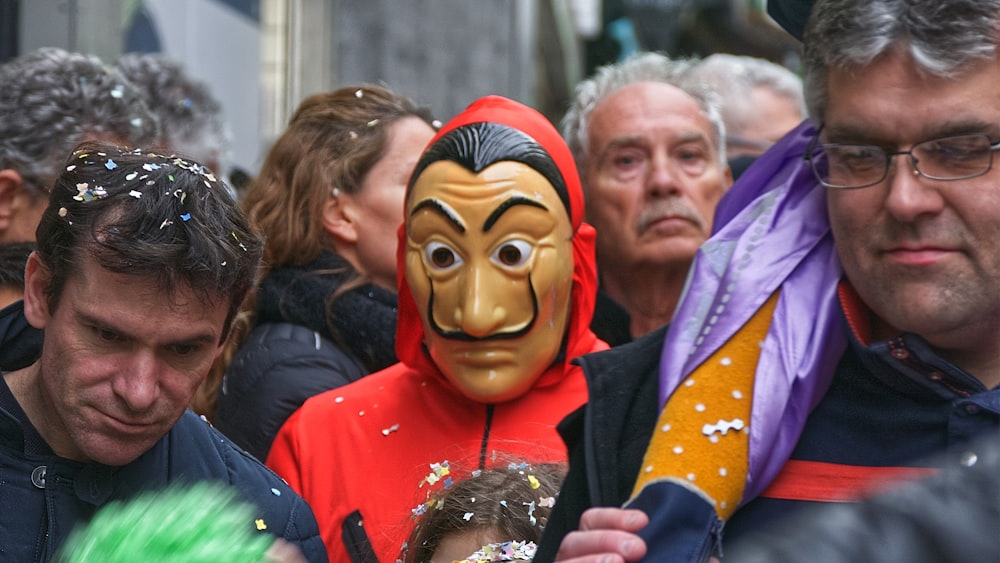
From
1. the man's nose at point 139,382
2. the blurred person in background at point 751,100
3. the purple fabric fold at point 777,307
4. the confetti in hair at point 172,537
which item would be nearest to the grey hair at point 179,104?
the blurred person in background at point 751,100

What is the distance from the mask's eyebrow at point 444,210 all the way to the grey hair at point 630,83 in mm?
1299

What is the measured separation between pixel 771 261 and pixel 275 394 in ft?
Result: 4.85

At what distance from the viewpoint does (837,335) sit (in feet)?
6.81

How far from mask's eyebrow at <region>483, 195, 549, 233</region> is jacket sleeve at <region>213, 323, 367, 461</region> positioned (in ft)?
2.13

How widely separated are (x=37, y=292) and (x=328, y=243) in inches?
50.4

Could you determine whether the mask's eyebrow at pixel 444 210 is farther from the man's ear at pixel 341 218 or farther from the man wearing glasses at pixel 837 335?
the man wearing glasses at pixel 837 335

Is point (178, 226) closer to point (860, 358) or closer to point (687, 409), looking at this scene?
point (687, 409)

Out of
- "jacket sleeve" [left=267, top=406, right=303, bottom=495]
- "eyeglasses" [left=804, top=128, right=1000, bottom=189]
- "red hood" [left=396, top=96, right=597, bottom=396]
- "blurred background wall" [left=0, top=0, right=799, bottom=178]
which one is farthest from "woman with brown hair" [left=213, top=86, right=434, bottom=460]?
"eyeglasses" [left=804, top=128, right=1000, bottom=189]

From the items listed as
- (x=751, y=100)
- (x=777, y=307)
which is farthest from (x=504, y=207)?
Answer: (x=751, y=100)

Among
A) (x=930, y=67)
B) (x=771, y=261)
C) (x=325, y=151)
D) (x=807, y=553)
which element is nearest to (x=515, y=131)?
(x=325, y=151)

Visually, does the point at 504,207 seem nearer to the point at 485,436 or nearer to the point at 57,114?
the point at 485,436

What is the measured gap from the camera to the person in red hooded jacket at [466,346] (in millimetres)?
2895

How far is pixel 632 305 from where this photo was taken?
13.5 ft

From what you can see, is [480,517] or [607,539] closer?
[607,539]
